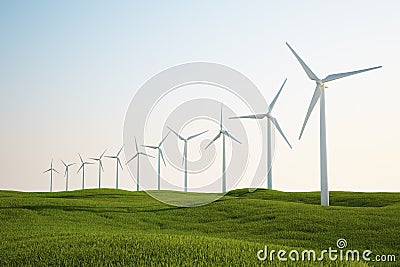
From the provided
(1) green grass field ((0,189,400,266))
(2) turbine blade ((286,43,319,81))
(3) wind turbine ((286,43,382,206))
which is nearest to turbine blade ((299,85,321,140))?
(3) wind turbine ((286,43,382,206))

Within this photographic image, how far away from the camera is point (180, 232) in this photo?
30.7m

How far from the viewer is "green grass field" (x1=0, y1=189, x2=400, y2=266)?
55.4 feet

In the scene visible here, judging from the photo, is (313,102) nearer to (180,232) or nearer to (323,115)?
(323,115)

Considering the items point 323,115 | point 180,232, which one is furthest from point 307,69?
point 180,232

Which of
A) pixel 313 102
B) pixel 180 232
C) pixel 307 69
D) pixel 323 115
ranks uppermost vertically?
pixel 307 69

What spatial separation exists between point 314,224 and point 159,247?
48.7 ft

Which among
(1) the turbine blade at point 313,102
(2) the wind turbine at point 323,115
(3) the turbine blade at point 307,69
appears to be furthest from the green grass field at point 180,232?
(3) the turbine blade at point 307,69

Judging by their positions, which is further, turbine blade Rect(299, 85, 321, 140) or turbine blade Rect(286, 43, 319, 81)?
turbine blade Rect(286, 43, 319, 81)

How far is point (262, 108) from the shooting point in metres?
32.3

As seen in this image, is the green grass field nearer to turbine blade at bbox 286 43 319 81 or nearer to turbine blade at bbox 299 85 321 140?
turbine blade at bbox 299 85 321 140

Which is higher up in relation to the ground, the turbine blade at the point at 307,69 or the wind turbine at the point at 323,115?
the turbine blade at the point at 307,69

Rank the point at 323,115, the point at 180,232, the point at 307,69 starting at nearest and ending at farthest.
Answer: the point at 180,232
the point at 323,115
the point at 307,69

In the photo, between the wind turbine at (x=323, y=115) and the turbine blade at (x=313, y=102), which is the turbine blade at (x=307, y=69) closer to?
the wind turbine at (x=323, y=115)

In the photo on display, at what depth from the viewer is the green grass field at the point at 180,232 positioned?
1688 centimetres
